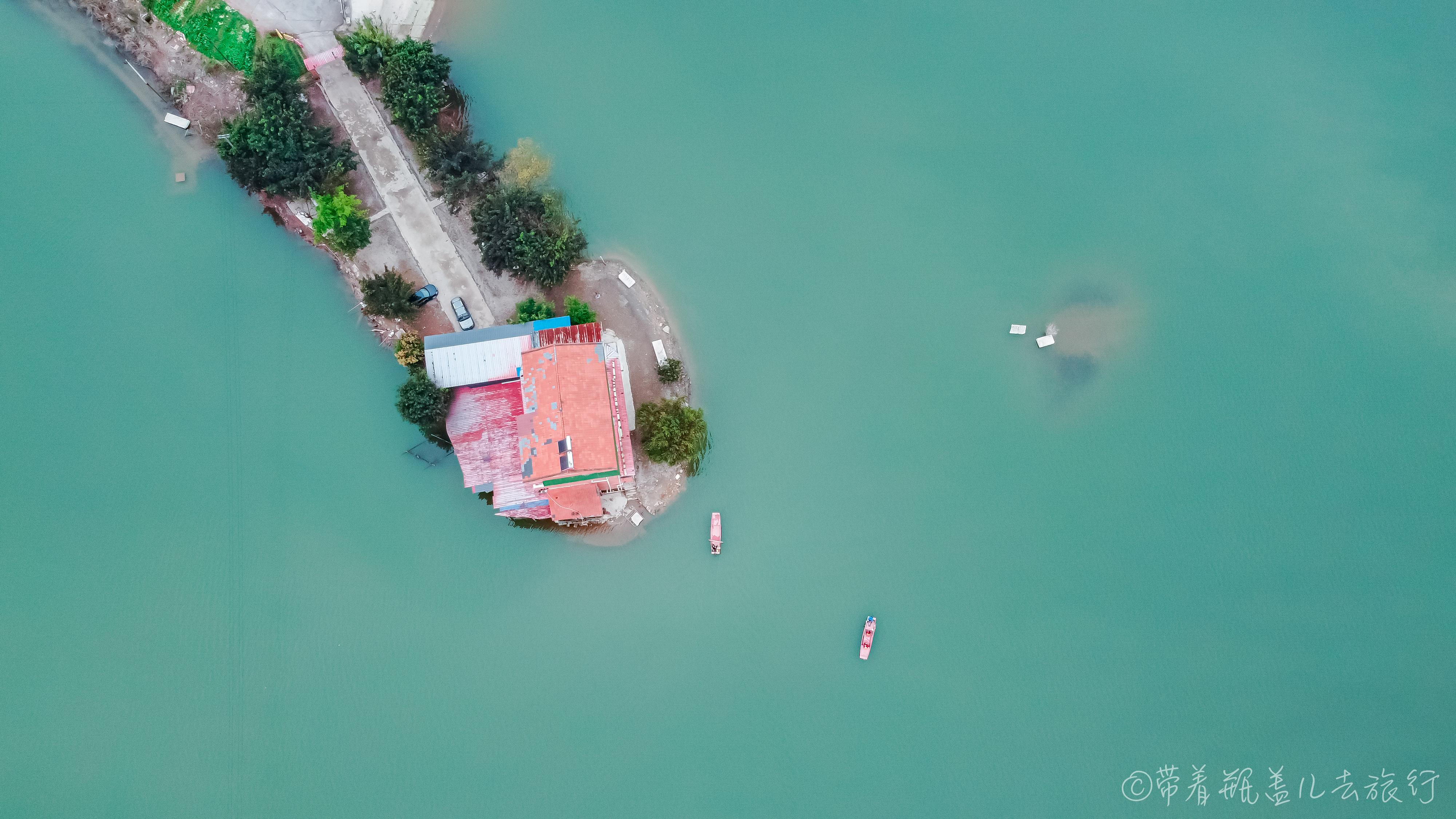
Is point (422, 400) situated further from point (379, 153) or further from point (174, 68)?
point (174, 68)

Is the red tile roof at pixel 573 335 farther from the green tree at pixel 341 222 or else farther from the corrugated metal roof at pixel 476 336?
the green tree at pixel 341 222

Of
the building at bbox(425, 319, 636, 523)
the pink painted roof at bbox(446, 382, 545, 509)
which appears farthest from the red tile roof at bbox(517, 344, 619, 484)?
the pink painted roof at bbox(446, 382, 545, 509)

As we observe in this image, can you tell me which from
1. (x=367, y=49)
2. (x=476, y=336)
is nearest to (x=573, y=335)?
(x=476, y=336)

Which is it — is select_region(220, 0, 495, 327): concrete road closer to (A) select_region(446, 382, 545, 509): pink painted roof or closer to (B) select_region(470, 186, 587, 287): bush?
(B) select_region(470, 186, 587, 287): bush

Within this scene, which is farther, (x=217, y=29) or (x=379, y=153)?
(x=217, y=29)

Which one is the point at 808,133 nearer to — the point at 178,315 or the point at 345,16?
the point at 345,16

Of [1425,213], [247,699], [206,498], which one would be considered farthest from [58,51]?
[1425,213]
